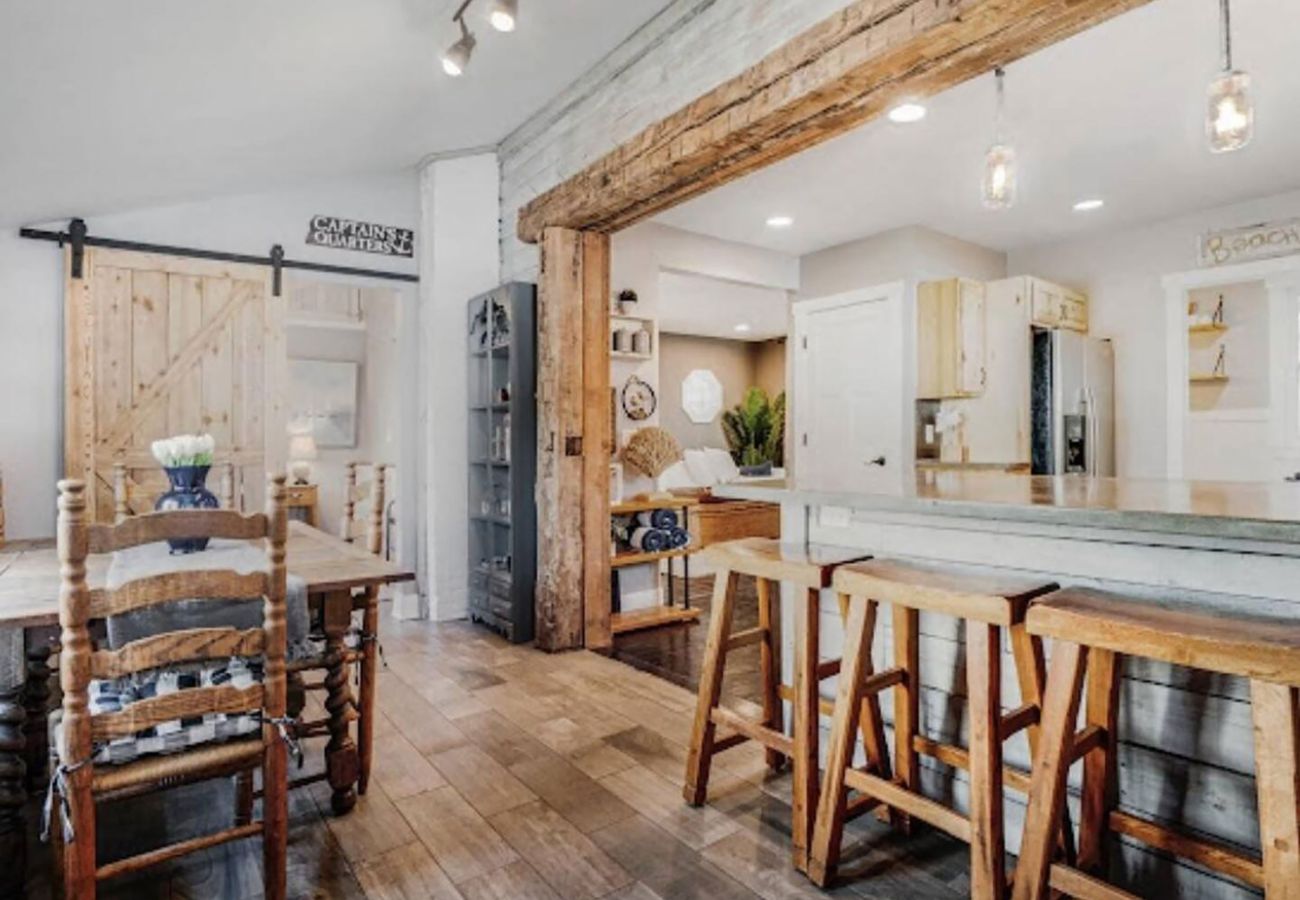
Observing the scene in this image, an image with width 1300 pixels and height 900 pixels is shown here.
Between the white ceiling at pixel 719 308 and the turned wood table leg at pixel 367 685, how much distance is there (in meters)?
4.09

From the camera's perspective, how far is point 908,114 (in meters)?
3.41

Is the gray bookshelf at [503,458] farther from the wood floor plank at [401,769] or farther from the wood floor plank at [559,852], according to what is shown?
the wood floor plank at [559,852]

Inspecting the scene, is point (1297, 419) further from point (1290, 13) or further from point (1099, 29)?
point (1099, 29)

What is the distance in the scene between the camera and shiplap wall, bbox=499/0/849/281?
102 inches

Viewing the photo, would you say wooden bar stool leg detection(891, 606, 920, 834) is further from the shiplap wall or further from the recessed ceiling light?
the recessed ceiling light

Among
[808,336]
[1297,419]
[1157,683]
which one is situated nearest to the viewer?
[1157,683]

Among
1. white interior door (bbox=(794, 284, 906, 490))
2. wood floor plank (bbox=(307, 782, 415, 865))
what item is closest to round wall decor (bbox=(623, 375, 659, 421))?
white interior door (bbox=(794, 284, 906, 490))

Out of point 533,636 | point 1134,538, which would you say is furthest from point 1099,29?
point 533,636

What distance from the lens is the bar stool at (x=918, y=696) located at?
1542mm

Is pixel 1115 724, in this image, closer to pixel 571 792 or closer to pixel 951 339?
pixel 571 792

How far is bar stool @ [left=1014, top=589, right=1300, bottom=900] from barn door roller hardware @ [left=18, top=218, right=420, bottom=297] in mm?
4293

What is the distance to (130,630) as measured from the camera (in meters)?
1.69

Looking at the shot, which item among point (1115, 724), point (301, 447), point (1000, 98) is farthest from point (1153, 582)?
point (301, 447)

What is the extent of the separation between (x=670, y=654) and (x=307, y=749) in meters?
1.74
